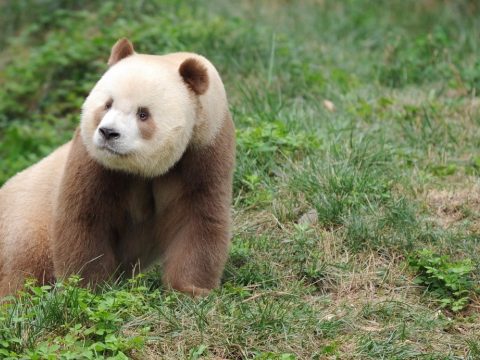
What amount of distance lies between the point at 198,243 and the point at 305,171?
1611 millimetres

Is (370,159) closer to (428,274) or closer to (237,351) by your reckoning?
(428,274)

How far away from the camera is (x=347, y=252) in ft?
20.3

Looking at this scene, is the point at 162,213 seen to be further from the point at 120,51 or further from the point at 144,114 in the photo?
the point at 120,51

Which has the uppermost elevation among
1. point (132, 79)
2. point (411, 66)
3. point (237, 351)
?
point (132, 79)

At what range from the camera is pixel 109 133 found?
200 inches

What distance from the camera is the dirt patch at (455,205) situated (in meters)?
6.64

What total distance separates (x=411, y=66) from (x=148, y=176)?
195 inches

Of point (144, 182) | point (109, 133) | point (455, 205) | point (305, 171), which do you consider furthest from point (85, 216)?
point (455, 205)

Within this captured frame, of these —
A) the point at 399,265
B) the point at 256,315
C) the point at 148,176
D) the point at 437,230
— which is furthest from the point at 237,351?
the point at 437,230

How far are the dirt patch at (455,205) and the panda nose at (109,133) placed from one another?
2.53 m

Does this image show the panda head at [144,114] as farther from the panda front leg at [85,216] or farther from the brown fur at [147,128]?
the panda front leg at [85,216]

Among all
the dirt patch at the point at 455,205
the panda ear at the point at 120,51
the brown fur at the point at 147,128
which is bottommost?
the dirt patch at the point at 455,205

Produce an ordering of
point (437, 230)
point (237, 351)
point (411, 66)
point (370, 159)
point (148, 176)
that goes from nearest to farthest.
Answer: point (237, 351), point (148, 176), point (437, 230), point (370, 159), point (411, 66)

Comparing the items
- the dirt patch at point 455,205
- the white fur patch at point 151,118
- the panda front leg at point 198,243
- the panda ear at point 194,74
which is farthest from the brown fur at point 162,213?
the dirt patch at point 455,205
